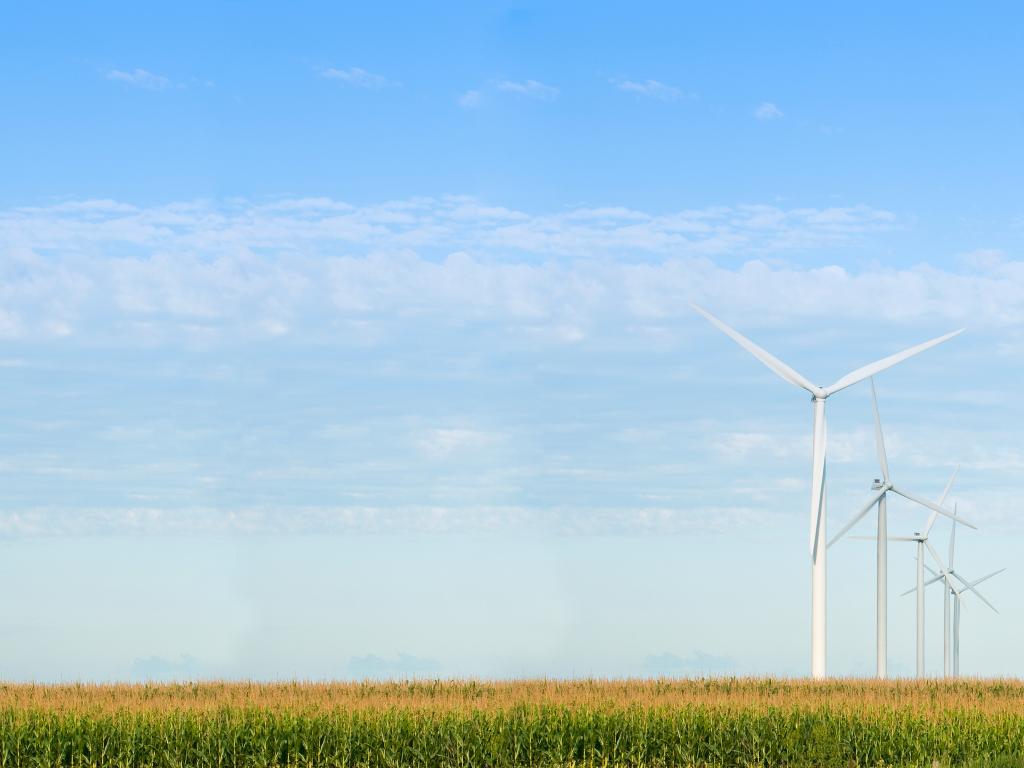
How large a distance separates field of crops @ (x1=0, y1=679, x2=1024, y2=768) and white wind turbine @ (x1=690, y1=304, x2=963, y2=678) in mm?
15030

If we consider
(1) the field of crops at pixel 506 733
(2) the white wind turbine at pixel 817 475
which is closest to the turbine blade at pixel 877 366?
(2) the white wind turbine at pixel 817 475

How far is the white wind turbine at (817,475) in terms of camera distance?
2427 inches

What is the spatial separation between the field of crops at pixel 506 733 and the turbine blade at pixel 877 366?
1950 centimetres

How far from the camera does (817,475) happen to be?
61969 millimetres

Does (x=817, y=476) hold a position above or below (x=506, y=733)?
above

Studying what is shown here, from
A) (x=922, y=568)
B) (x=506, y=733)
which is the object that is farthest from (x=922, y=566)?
(x=506, y=733)

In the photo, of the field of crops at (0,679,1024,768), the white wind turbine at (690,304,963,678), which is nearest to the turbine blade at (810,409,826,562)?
the white wind turbine at (690,304,963,678)

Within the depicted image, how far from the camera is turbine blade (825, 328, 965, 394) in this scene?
63062 mm

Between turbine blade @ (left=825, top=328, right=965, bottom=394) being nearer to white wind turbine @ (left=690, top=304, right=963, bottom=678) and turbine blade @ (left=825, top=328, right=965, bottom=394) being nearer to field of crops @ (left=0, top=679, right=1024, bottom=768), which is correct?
white wind turbine @ (left=690, top=304, right=963, bottom=678)

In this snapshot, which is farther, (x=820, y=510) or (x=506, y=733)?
(x=820, y=510)

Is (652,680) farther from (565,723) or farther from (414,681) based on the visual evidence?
(565,723)

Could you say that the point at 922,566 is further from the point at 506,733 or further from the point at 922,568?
the point at 506,733

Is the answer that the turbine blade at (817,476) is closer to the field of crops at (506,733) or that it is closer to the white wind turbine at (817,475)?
the white wind turbine at (817,475)

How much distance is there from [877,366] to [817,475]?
20.6 ft
